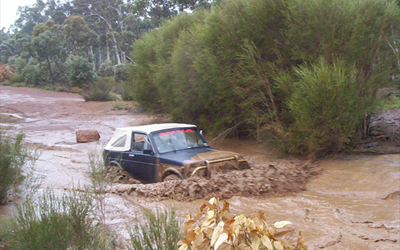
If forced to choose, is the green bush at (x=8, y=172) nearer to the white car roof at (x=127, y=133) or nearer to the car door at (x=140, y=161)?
the car door at (x=140, y=161)

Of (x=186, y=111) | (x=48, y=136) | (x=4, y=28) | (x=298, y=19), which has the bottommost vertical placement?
(x=48, y=136)

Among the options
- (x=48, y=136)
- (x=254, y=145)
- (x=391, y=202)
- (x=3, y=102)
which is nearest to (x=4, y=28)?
(x=3, y=102)

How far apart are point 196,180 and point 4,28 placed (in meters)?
114

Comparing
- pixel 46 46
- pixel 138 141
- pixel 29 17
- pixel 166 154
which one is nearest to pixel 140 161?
pixel 138 141

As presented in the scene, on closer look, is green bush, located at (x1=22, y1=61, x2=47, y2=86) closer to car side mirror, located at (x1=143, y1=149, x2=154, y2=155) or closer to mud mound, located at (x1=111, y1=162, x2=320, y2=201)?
car side mirror, located at (x1=143, y1=149, x2=154, y2=155)

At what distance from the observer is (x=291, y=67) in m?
12.4

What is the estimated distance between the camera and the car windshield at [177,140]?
8633 mm

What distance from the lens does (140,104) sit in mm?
22234

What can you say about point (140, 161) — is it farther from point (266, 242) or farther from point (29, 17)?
point (29, 17)

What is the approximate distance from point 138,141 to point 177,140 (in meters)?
0.99

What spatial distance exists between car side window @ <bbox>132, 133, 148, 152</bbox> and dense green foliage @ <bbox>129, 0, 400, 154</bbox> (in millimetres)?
4295

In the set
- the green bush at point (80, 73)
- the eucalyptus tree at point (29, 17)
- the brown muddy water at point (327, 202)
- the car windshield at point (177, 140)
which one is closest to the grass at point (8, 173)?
the brown muddy water at point (327, 202)

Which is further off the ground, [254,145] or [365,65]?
[365,65]

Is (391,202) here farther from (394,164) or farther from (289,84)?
(289,84)
